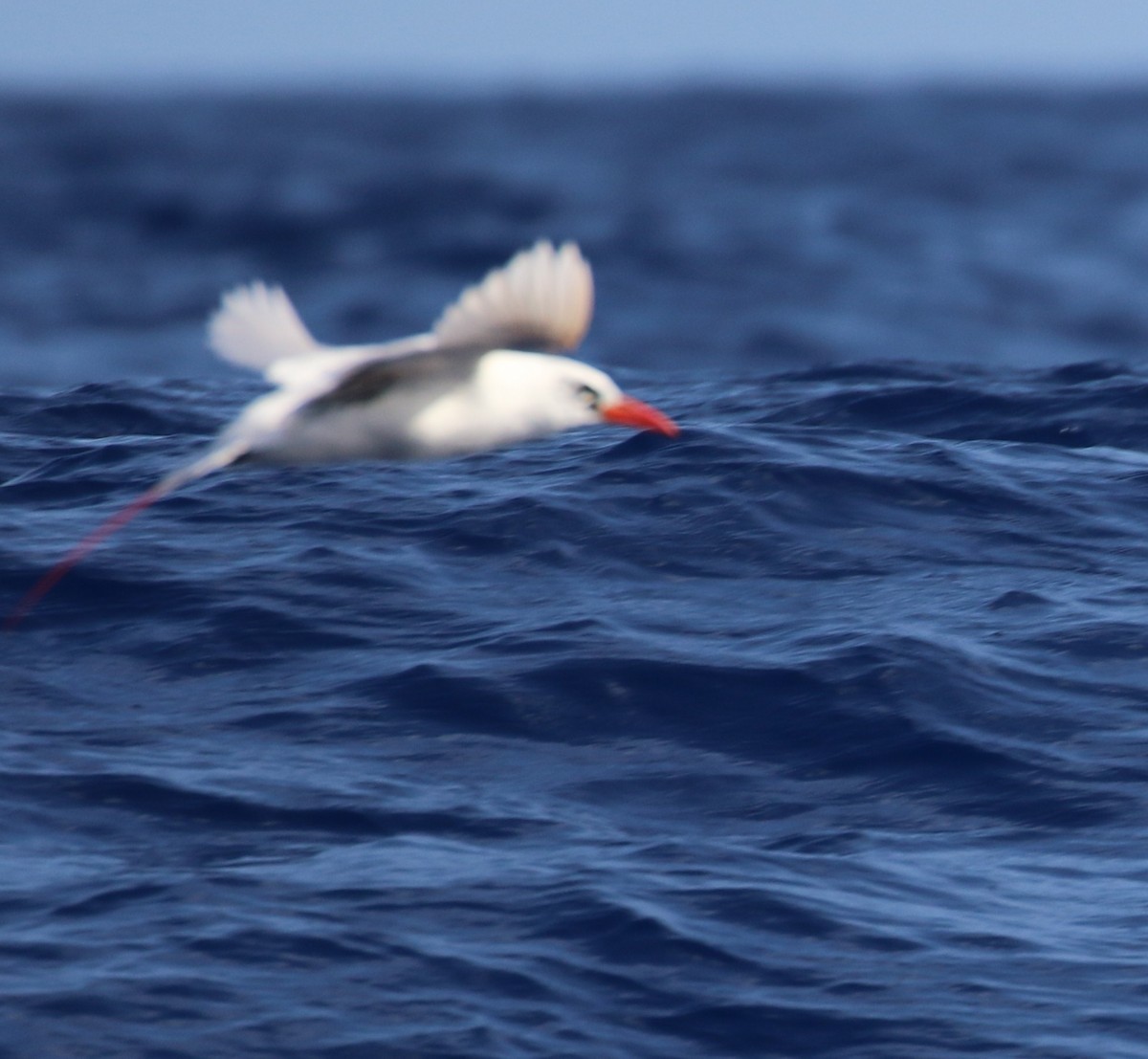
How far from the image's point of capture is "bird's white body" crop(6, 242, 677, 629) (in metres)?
9.59

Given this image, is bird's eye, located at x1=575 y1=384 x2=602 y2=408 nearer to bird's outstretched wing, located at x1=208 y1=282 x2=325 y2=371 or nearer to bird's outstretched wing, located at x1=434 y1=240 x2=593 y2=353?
bird's outstretched wing, located at x1=434 y1=240 x2=593 y2=353

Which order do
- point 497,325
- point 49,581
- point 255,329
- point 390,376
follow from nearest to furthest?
point 497,325
point 390,376
point 255,329
point 49,581

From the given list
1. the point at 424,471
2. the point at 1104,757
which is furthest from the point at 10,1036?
the point at 424,471

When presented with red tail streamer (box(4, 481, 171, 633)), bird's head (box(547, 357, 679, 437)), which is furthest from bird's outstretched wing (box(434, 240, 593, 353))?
red tail streamer (box(4, 481, 171, 633))

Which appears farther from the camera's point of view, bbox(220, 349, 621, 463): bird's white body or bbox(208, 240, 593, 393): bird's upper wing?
bbox(220, 349, 621, 463): bird's white body

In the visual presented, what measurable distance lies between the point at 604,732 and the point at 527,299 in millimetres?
3498

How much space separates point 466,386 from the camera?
10023 mm

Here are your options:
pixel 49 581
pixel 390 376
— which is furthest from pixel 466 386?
pixel 49 581

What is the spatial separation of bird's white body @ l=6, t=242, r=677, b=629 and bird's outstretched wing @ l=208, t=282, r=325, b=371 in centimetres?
13

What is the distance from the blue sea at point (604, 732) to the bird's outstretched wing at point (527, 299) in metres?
2.81

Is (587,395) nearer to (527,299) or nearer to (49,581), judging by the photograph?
(527,299)

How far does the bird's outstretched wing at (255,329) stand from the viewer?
10453 mm

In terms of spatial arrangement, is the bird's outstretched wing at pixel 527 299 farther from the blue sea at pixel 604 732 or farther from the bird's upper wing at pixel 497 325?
the blue sea at pixel 604 732

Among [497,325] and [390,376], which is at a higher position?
[497,325]
